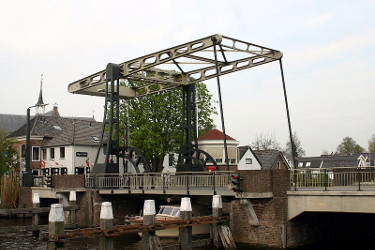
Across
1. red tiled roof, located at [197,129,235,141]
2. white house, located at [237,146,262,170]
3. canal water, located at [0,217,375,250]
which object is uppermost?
red tiled roof, located at [197,129,235,141]

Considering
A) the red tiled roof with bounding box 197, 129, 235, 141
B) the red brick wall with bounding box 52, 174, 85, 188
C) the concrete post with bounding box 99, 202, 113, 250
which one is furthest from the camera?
the red tiled roof with bounding box 197, 129, 235, 141

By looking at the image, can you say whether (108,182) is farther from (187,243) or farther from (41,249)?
(187,243)

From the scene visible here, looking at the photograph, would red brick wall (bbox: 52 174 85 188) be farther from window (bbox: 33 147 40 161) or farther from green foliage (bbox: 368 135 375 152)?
green foliage (bbox: 368 135 375 152)

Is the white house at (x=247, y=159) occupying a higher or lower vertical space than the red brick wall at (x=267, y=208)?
higher

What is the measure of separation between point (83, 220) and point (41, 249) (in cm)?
603

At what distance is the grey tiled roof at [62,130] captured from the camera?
139ft

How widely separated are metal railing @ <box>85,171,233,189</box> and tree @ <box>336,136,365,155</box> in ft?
263

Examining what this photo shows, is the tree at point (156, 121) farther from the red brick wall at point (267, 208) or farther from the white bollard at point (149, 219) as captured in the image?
the white bollard at point (149, 219)

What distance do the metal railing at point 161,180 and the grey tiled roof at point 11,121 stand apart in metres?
36.4

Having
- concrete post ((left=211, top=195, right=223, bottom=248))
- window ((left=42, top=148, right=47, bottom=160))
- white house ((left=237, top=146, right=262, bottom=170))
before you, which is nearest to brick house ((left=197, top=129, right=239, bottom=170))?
white house ((left=237, top=146, right=262, bottom=170))

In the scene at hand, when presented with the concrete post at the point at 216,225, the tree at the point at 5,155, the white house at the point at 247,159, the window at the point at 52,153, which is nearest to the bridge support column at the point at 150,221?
the concrete post at the point at 216,225

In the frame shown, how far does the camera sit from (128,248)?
1828 centimetres

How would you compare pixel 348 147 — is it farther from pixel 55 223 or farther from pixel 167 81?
pixel 55 223

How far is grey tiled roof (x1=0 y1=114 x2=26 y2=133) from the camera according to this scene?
57.2m
